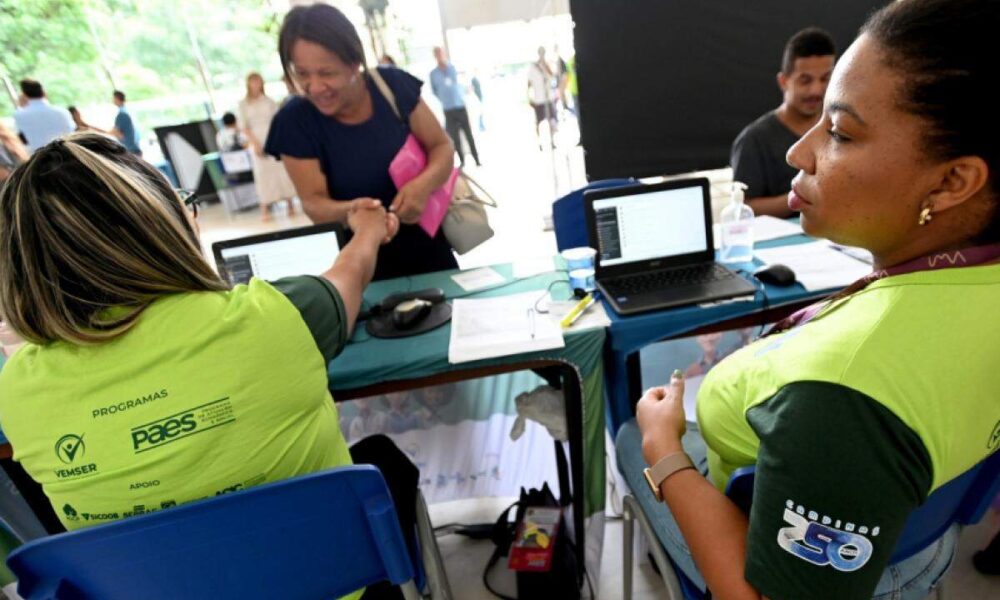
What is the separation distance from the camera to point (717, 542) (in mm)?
653

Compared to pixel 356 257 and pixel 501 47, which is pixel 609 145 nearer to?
pixel 501 47

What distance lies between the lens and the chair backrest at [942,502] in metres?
0.63

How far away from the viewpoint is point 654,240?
4.76 ft

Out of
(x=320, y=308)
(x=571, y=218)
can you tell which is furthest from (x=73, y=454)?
(x=571, y=218)

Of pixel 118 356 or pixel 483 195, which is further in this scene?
pixel 483 195

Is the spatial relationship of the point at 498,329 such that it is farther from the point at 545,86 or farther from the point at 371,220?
the point at 545,86

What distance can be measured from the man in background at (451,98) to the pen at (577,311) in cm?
411

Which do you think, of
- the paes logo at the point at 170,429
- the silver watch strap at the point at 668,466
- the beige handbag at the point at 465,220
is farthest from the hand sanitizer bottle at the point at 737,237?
the paes logo at the point at 170,429

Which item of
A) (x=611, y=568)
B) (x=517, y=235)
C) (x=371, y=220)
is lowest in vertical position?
(x=611, y=568)

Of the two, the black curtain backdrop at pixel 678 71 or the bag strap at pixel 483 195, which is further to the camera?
the black curtain backdrop at pixel 678 71

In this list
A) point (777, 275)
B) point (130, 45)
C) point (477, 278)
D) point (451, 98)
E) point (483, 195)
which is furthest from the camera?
point (130, 45)

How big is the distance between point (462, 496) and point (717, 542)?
1.28 metres

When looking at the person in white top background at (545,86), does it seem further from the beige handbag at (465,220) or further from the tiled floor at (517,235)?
the beige handbag at (465,220)

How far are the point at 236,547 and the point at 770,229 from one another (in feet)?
5.60
